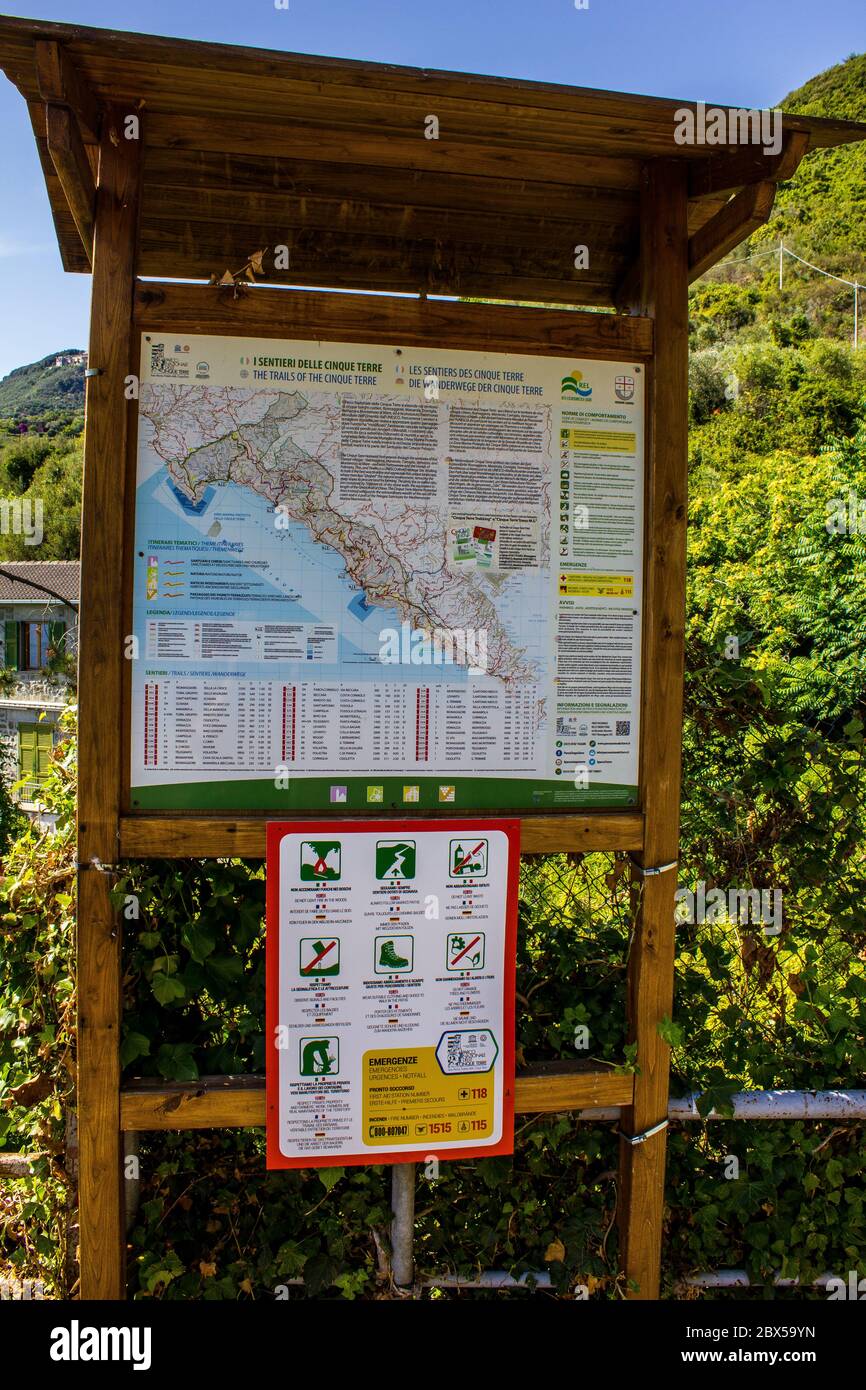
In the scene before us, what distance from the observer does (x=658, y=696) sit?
2951mm

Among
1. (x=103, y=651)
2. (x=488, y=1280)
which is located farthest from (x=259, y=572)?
(x=488, y=1280)

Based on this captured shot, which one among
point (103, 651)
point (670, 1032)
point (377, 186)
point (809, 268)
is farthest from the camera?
point (809, 268)

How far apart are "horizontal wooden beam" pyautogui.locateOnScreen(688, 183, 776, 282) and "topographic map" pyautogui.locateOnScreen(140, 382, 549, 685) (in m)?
1.19

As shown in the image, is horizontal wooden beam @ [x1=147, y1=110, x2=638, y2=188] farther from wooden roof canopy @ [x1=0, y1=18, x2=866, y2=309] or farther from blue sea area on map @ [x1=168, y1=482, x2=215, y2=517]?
blue sea area on map @ [x1=168, y1=482, x2=215, y2=517]

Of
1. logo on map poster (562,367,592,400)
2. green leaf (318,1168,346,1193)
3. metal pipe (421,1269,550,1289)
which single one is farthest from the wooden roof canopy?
metal pipe (421,1269,550,1289)

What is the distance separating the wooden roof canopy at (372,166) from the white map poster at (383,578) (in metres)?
0.64

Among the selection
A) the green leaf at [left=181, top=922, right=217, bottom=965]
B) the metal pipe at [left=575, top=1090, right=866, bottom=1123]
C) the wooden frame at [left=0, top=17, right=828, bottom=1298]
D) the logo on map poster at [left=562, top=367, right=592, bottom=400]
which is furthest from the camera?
the metal pipe at [left=575, top=1090, right=866, bottom=1123]

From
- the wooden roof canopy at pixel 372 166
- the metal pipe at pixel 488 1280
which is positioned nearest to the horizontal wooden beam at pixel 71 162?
the wooden roof canopy at pixel 372 166

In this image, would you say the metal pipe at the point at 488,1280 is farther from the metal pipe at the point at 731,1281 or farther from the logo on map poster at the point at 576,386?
the logo on map poster at the point at 576,386

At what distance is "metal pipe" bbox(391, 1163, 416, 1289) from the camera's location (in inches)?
115

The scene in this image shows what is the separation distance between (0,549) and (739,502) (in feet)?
158

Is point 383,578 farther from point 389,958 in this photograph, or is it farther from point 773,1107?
point 773,1107

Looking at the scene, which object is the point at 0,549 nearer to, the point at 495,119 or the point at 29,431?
the point at 29,431

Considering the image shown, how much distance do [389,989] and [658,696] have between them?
131cm
